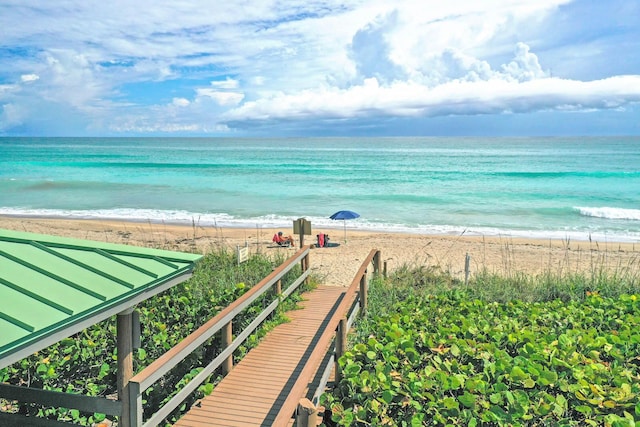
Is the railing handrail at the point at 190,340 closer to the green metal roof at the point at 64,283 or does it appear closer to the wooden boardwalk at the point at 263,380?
the wooden boardwalk at the point at 263,380

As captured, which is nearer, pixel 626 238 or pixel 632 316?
pixel 632 316

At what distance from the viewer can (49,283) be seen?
3.71m

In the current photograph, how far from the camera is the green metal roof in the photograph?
3135mm

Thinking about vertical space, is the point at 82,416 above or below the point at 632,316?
below

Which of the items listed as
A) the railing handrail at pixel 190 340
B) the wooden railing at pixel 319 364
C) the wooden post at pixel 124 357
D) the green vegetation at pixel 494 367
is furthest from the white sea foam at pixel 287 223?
the wooden post at pixel 124 357

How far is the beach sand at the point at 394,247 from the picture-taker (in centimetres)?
1614

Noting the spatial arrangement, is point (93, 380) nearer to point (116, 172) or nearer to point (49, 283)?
point (49, 283)

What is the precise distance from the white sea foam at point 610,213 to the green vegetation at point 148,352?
2671 centimetres

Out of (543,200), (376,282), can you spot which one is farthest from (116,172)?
(376,282)

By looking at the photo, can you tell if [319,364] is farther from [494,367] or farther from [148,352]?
[148,352]

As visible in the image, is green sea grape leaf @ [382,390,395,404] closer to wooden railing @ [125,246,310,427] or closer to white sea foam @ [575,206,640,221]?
wooden railing @ [125,246,310,427]

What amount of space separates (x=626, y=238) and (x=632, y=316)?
62.9ft

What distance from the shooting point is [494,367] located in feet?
16.3

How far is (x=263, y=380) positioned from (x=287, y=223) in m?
21.1
